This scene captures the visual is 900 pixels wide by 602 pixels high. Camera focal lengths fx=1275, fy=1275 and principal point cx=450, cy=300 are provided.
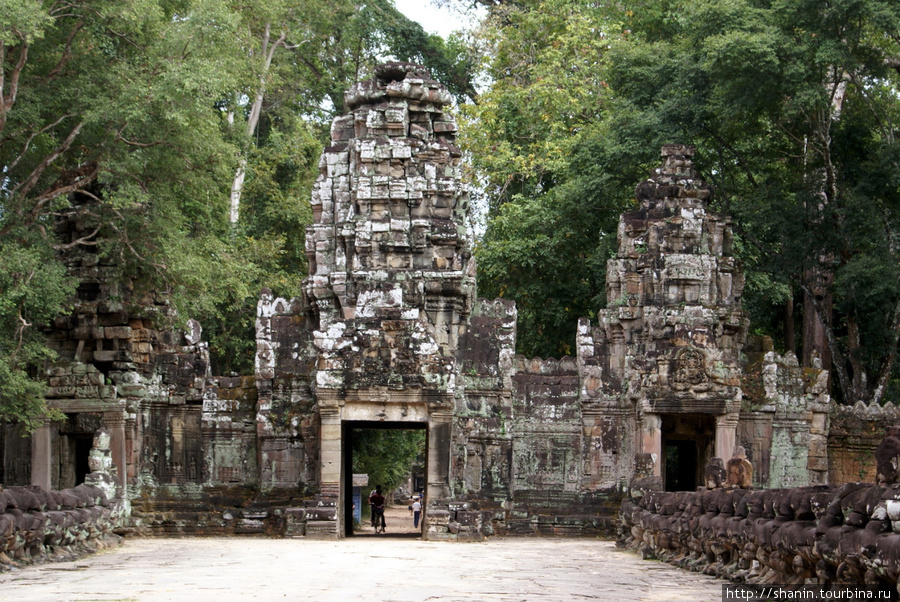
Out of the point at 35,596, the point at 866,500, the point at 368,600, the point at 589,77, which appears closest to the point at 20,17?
the point at 35,596

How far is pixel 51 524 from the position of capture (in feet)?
44.9

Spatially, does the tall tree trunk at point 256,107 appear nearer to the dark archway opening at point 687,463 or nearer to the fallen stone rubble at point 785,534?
the dark archway opening at point 687,463

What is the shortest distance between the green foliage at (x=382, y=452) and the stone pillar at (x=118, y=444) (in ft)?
29.4

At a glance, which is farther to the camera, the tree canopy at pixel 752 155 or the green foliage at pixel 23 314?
the tree canopy at pixel 752 155

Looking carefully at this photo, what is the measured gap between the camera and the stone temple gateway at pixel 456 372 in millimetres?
19922

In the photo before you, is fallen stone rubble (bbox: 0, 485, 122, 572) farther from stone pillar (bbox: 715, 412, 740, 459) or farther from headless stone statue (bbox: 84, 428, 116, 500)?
stone pillar (bbox: 715, 412, 740, 459)

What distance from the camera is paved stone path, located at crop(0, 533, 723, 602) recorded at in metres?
10.1

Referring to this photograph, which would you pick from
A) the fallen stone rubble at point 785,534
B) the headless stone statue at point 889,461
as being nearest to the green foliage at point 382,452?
the fallen stone rubble at point 785,534

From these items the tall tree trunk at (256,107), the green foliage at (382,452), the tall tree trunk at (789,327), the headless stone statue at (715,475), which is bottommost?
the green foliage at (382,452)

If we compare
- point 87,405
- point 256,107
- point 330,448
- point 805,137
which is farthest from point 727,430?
point 256,107

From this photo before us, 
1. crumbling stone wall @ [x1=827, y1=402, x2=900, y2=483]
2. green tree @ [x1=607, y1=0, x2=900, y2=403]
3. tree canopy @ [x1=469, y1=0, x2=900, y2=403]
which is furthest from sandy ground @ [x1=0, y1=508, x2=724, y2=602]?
tree canopy @ [x1=469, y1=0, x2=900, y2=403]

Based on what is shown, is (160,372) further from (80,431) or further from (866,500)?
(866,500)

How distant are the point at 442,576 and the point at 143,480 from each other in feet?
33.1

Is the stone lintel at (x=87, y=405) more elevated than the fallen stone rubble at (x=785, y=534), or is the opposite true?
the stone lintel at (x=87, y=405)
